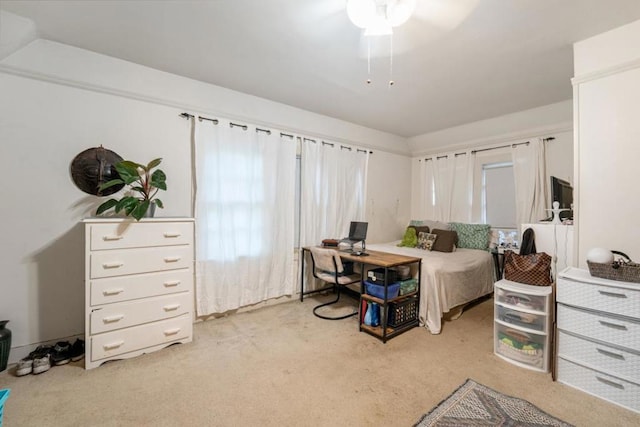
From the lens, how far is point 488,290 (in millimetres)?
3441

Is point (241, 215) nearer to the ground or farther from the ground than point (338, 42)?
nearer to the ground

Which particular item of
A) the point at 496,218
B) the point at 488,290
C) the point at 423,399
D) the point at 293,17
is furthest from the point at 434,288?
the point at 293,17

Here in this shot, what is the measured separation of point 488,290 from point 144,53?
464 centimetres

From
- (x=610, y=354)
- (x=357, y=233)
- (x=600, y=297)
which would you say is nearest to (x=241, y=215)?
(x=357, y=233)

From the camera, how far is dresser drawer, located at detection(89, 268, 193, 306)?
1963mm

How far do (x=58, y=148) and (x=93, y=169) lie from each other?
0.94ft

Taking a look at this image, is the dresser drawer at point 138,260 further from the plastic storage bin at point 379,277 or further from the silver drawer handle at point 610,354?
the silver drawer handle at point 610,354

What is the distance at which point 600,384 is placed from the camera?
1646mm

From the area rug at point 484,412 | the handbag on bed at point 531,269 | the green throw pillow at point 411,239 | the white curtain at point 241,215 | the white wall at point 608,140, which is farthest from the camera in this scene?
the green throw pillow at point 411,239

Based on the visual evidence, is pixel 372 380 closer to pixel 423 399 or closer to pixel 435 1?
pixel 423 399

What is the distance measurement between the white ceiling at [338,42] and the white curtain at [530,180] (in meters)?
0.66

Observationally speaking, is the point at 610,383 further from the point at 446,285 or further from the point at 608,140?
the point at 608,140

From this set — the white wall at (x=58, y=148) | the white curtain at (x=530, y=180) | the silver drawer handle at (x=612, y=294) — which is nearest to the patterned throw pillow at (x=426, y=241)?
the white curtain at (x=530, y=180)

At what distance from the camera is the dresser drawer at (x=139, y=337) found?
1.96m
